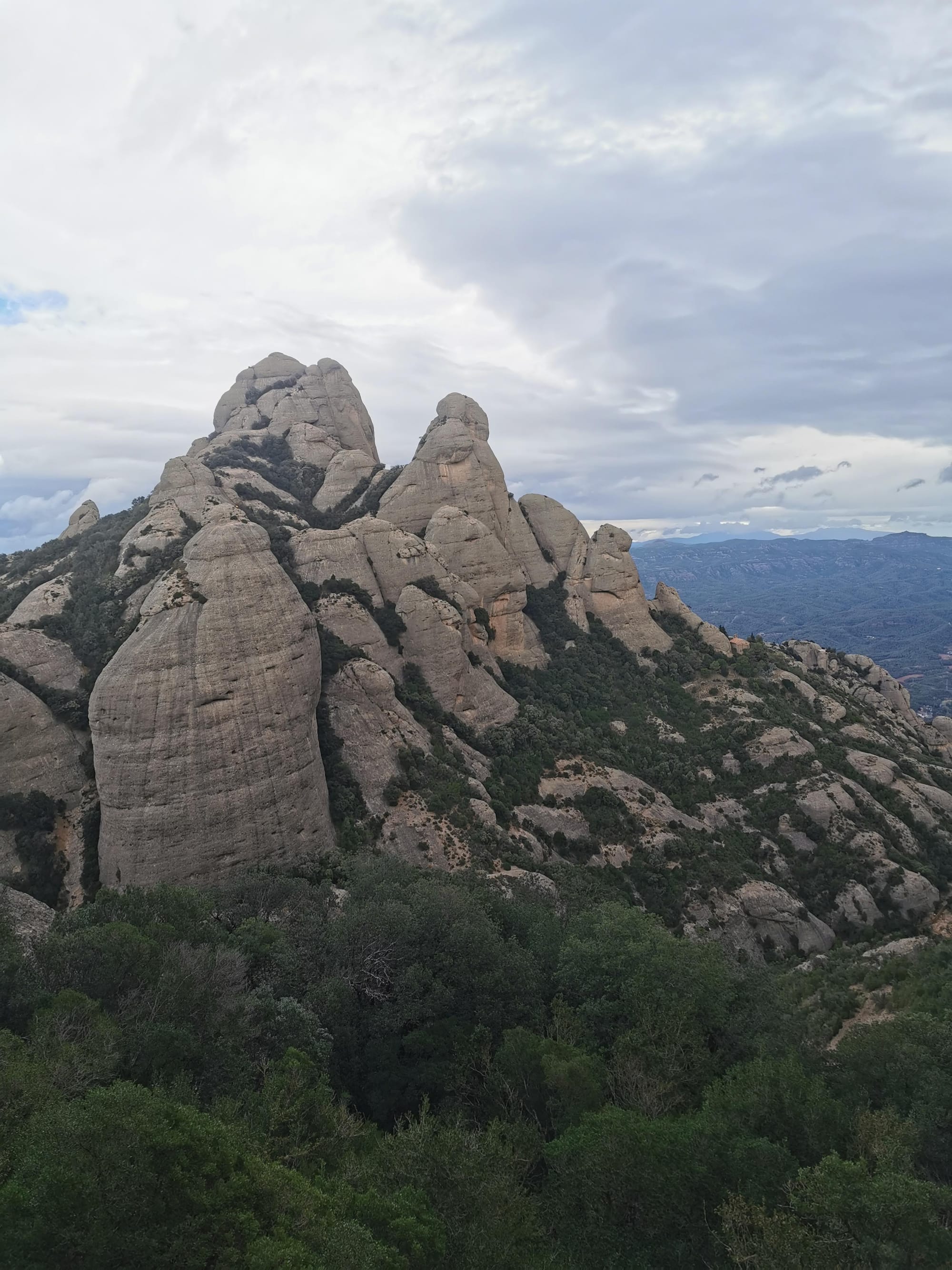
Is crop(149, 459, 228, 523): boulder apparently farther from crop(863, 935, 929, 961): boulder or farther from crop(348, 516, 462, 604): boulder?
crop(863, 935, 929, 961): boulder

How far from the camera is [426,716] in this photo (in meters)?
46.0

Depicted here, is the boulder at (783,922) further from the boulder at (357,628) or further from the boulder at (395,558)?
the boulder at (395,558)

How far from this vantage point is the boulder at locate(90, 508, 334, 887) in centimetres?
3080

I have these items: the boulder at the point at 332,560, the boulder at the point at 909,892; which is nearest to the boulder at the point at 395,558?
the boulder at the point at 332,560

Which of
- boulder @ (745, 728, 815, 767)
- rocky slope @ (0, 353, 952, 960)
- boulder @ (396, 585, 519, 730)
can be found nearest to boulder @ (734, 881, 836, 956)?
rocky slope @ (0, 353, 952, 960)

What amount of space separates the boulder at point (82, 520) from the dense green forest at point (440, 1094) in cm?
4900

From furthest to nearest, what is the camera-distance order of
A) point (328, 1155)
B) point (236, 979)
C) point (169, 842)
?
point (169, 842)
point (236, 979)
point (328, 1155)

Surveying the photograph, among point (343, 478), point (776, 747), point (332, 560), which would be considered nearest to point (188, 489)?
point (332, 560)

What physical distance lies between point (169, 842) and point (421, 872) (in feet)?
39.1

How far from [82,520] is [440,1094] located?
211 ft

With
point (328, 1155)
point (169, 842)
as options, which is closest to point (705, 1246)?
point (328, 1155)

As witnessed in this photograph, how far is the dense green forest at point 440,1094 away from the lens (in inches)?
415

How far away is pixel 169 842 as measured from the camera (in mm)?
30625

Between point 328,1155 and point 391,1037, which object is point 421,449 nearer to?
Result: point 391,1037
